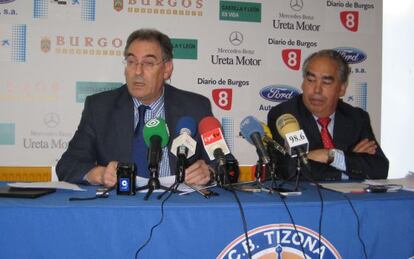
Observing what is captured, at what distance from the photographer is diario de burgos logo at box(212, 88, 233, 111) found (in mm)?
3848

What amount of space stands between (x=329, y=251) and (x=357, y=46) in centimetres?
307

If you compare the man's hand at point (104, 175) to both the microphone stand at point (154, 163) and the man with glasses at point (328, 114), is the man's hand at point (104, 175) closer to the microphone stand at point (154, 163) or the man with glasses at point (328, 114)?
the microphone stand at point (154, 163)

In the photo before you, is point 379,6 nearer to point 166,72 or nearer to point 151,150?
point 166,72

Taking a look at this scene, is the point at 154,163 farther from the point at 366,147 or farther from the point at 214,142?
the point at 366,147

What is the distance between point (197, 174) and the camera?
1.91 metres

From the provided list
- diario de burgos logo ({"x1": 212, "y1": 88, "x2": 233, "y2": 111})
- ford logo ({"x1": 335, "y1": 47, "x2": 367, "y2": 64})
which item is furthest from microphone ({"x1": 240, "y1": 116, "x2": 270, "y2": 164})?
ford logo ({"x1": 335, "y1": 47, "x2": 367, "y2": 64})

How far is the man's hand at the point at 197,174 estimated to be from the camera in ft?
6.22

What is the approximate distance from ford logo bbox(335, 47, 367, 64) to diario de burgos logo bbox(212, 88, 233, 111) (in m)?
1.27

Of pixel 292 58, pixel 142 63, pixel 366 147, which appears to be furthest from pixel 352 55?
pixel 142 63

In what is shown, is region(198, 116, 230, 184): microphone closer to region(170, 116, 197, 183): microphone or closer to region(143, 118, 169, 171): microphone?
region(170, 116, 197, 183): microphone

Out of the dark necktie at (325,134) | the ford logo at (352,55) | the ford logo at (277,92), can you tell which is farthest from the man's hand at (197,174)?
the ford logo at (352,55)

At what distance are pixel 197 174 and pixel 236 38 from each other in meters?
2.28

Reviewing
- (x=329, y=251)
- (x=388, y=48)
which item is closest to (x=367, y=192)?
(x=329, y=251)

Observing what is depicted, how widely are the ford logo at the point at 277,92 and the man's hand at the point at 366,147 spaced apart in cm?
145
